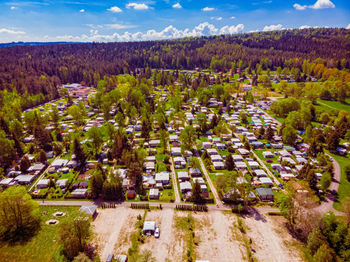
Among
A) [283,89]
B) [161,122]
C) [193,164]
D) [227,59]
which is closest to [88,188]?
[193,164]

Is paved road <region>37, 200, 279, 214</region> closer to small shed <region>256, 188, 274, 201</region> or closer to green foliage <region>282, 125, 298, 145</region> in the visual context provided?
small shed <region>256, 188, 274, 201</region>

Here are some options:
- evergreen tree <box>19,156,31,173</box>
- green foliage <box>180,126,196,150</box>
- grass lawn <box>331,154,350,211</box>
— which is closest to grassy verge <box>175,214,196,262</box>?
green foliage <box>180,126,196,150</box>

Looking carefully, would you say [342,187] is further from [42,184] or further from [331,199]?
[42,184]

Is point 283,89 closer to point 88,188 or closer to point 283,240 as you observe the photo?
point 283,240

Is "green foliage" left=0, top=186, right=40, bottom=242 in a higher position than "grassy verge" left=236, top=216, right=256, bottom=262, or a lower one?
higher

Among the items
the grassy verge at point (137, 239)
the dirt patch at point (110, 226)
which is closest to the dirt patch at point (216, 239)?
the grassy verge at point (137, 239)
